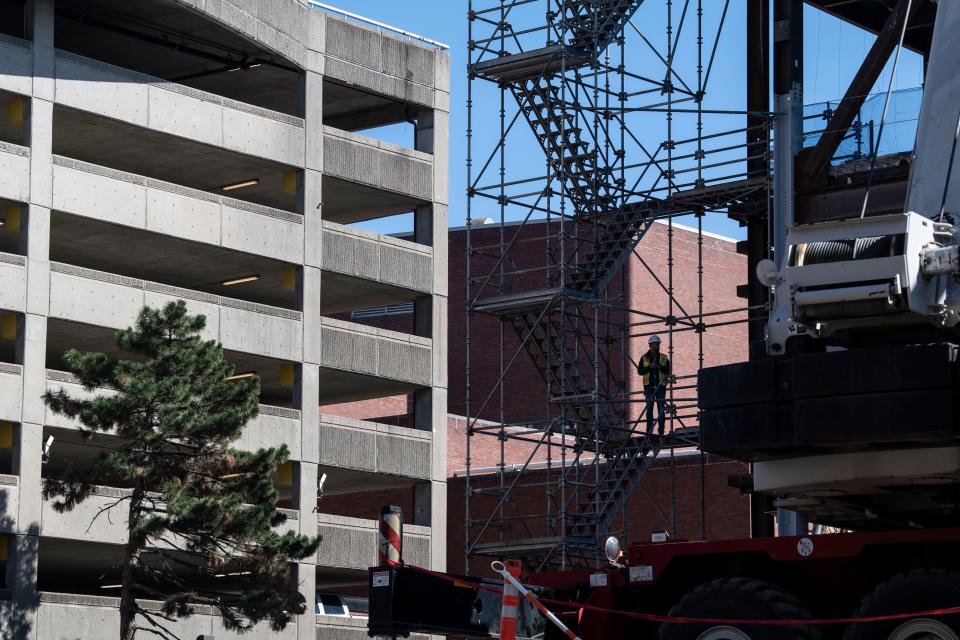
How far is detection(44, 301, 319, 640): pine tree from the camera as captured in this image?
109 ft

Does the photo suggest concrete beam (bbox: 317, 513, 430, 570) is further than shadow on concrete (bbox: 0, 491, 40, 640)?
Yes

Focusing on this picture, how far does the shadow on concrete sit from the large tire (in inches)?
1008

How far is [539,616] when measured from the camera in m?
16.2

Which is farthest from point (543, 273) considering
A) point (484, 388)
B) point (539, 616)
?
point (539, 616)

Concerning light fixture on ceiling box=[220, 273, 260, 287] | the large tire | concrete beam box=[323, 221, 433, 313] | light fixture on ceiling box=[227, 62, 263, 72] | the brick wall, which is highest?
light fixture on ceiling box=[227, 62, 263, 72]

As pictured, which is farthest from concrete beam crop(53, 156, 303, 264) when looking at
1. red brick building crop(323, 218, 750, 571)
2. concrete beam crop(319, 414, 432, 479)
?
red brick building crop(323, 218, 750, 571)

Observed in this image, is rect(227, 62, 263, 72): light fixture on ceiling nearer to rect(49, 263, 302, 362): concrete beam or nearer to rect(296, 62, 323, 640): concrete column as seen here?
rect(296, 62, 323, 640): concrete column

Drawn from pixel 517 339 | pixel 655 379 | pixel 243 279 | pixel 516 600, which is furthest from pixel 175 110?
pixel 516 600

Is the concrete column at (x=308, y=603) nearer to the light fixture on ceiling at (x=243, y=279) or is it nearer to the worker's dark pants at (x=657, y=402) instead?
the light fixture on ceiling at (x=243, y=279)

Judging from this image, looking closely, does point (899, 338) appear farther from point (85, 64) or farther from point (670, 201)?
point (85, 64)

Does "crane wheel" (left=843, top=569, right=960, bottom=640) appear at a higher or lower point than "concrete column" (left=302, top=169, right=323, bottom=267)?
lower

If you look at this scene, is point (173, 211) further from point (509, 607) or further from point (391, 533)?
point (509, 607)

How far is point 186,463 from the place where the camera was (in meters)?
33.7

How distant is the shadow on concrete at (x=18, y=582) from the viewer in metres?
38.1
